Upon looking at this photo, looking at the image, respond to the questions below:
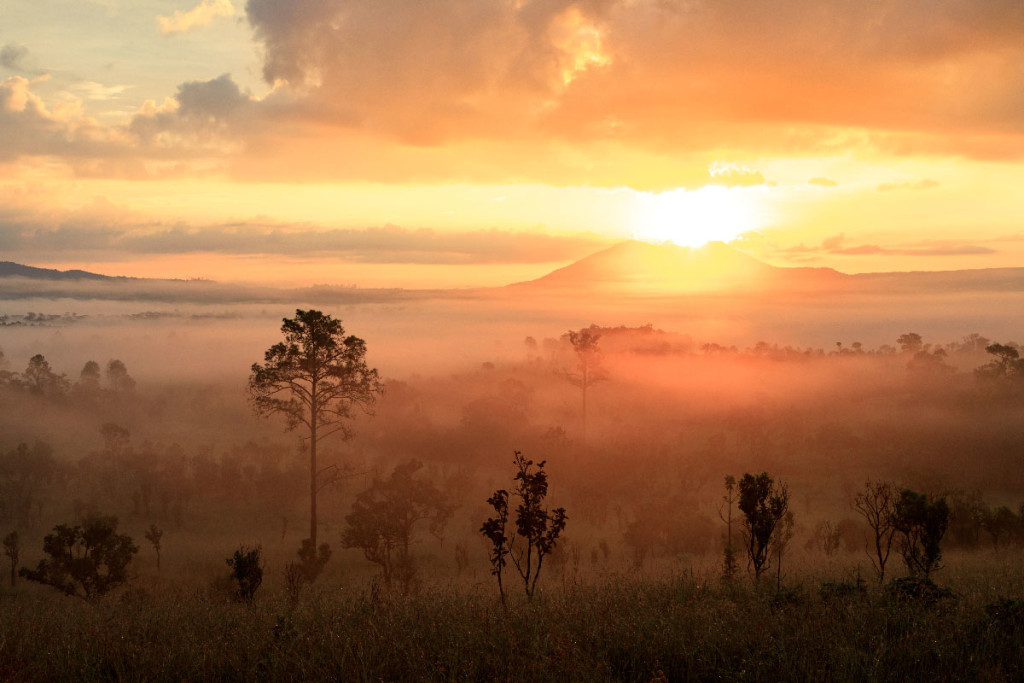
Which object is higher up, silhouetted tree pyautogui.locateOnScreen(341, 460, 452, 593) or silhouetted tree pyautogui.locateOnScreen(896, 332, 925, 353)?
silhouetted tree pyautogui.locateOnScreen(896, 332, 925, 353)

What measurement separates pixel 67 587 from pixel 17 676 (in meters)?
28.6

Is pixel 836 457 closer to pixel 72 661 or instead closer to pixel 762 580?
pixel 762 580

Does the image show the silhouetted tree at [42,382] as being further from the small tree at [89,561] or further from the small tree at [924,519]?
the small tree at [924,519]

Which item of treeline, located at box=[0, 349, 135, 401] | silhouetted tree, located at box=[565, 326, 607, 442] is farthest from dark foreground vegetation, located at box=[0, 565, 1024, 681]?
treeline, located at box=[0, 349, 135, 401]

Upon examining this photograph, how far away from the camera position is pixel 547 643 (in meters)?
8.99

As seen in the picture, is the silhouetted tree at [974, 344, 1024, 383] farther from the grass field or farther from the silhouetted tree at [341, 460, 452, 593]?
the grass field

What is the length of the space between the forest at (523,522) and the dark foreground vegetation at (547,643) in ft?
0.17

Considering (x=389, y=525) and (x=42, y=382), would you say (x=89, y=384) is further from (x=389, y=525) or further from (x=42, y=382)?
(x=389, y=525)

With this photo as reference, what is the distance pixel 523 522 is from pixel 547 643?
5166 mm

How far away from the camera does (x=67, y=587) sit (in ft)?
107

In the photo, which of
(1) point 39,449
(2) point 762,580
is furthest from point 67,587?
(1) point 39,449

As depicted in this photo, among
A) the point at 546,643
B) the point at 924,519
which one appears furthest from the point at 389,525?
the point at 546,643

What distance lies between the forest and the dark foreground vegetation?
52 mm

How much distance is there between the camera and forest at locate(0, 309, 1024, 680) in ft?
30.4
